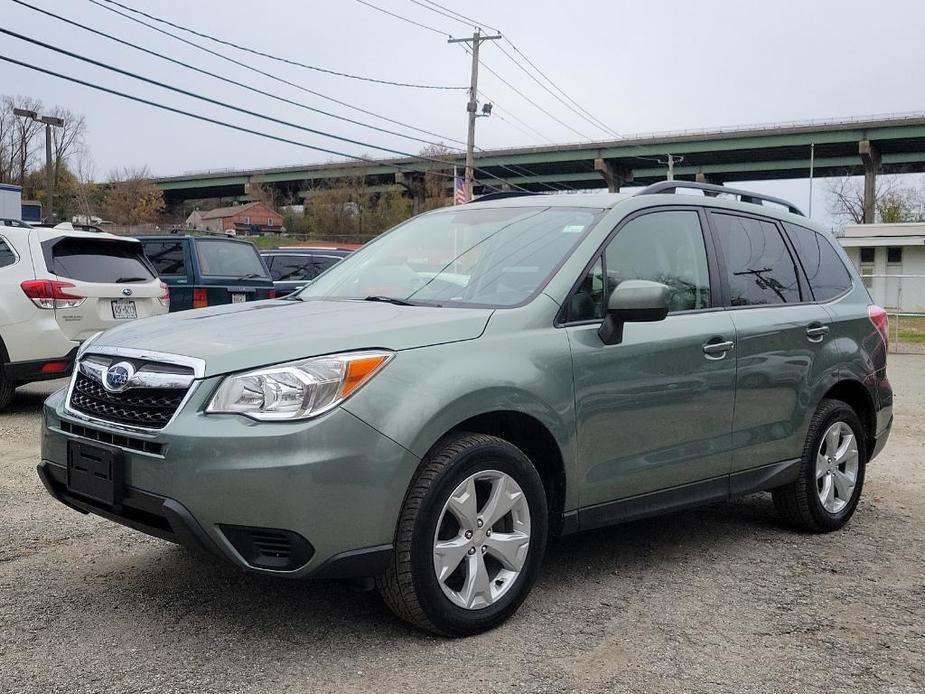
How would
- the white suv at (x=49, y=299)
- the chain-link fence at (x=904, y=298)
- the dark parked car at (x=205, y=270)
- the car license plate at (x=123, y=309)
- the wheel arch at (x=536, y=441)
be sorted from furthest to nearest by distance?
1. the chain-link fence at (x=904, y=298)
2. the dark parked car at (x=205, y=270)
3. the car license plate at (x=123, y=309)
4. the white suv at (x=49, y=299)
5. the wheel arch at (x=536, y=441)

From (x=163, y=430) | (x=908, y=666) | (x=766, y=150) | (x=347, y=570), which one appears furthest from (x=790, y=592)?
(x=766, y=150)

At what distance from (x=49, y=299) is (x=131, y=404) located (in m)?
5.52

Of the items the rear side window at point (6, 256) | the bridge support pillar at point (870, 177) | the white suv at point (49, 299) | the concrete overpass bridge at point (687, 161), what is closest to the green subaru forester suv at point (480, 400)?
the white suv at point (49, 299)

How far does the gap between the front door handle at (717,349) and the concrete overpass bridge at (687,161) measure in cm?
5055

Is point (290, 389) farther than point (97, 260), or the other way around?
point (97, 260)

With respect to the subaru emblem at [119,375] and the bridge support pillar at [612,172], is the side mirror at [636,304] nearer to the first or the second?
the subaru emblem at [119,375]

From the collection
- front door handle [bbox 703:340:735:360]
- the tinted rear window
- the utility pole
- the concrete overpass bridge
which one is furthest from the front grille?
the concrete overpass bridge

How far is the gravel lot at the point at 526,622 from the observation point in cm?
314

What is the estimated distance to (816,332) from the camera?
4.99 meters

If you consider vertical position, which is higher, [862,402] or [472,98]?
[472,98]

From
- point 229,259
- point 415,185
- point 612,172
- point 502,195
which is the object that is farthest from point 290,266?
point 612,172

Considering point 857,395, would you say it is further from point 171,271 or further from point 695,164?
point 695,164

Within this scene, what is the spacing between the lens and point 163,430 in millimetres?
3150

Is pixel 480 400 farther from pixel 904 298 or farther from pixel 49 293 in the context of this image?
pixel 904 298
